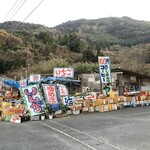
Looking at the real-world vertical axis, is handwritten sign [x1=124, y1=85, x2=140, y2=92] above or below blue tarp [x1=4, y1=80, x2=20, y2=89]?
below

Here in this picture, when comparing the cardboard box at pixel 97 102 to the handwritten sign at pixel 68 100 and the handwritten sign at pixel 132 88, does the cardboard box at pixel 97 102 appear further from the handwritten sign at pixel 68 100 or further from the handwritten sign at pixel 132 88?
the handwritten sign at pixel 132 88

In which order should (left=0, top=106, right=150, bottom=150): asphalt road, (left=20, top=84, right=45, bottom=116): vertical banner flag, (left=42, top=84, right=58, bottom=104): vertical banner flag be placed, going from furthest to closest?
(left=42, top=84, right=58, bottom=104): vertical banner flag
(left=20, top=84, right=45, bottom=116): vertical banner flag
(left=0, top=106, right=150, bottom=150): asphalt road

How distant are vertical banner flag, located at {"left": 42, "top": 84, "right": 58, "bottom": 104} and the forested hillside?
8.61 m

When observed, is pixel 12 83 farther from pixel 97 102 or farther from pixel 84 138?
pixel 84 138

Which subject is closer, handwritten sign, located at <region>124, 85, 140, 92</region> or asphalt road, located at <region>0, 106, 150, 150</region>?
asphalt road, located at <region>0, 106, 150, 150</region>

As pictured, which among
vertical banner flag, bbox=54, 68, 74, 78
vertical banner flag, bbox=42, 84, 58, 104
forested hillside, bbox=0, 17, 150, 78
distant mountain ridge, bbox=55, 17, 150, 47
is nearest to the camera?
vertical banner flag, bbox=42, 84, 58, 104

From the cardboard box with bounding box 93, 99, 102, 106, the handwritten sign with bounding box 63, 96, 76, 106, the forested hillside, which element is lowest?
the cardboard box with bounding box 93, 99, 102, 106

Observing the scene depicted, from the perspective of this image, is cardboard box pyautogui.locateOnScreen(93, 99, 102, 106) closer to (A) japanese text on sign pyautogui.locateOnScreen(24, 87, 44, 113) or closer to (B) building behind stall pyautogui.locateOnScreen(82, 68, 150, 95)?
(A) japanese text on sign pyautogui.locateOnScreen(24, 87, 44, 113)

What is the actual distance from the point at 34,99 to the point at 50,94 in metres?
1.61

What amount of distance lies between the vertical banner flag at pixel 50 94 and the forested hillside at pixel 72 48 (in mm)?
8608

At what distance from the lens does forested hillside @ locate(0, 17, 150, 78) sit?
185 feet

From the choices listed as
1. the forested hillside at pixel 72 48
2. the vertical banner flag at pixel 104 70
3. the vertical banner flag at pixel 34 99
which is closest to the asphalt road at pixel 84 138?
the vertical banner flag at pixel 34 99

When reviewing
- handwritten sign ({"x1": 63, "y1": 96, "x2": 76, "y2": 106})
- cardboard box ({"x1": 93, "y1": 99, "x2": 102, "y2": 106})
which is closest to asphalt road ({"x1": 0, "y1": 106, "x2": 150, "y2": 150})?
handwritten sign ({"x1": 63, "y1": 96, "x2": 76, "y2": 106})

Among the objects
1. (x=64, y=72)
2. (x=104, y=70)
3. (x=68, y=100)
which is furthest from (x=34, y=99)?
(x=64, y=72)
